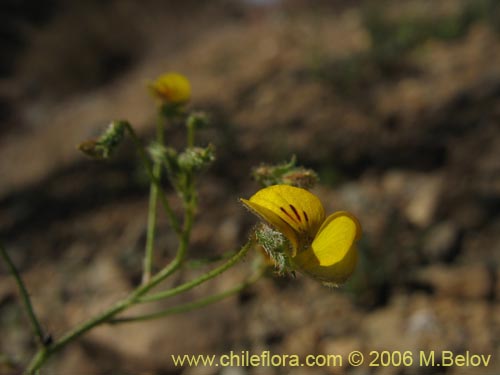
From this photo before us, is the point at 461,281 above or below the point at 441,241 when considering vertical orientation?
below

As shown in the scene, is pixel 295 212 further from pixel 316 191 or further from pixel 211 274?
pixel 316 191

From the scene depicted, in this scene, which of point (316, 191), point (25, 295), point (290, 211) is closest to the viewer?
point (290, 211)

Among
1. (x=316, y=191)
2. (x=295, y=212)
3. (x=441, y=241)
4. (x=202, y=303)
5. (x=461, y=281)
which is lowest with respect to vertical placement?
(x=461, y=281)

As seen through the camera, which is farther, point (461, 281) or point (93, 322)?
point (461, 281)

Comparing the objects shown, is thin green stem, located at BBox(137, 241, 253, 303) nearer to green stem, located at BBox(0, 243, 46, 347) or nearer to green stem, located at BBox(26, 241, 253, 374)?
green stem, located at BBox(26, 241, 253, 374)

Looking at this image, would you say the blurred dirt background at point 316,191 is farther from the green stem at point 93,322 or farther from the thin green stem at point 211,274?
the thin green stem at point 211,274

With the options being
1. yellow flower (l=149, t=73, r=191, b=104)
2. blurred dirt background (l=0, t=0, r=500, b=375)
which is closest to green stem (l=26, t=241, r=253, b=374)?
blurred dirt background (l=0, t=0, r=500, b=375)

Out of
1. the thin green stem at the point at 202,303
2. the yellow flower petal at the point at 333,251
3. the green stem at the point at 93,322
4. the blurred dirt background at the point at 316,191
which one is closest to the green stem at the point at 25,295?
Answer: the green stem at the point at 93,322

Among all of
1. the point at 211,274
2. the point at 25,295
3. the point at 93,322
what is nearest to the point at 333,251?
the point at 211,274
